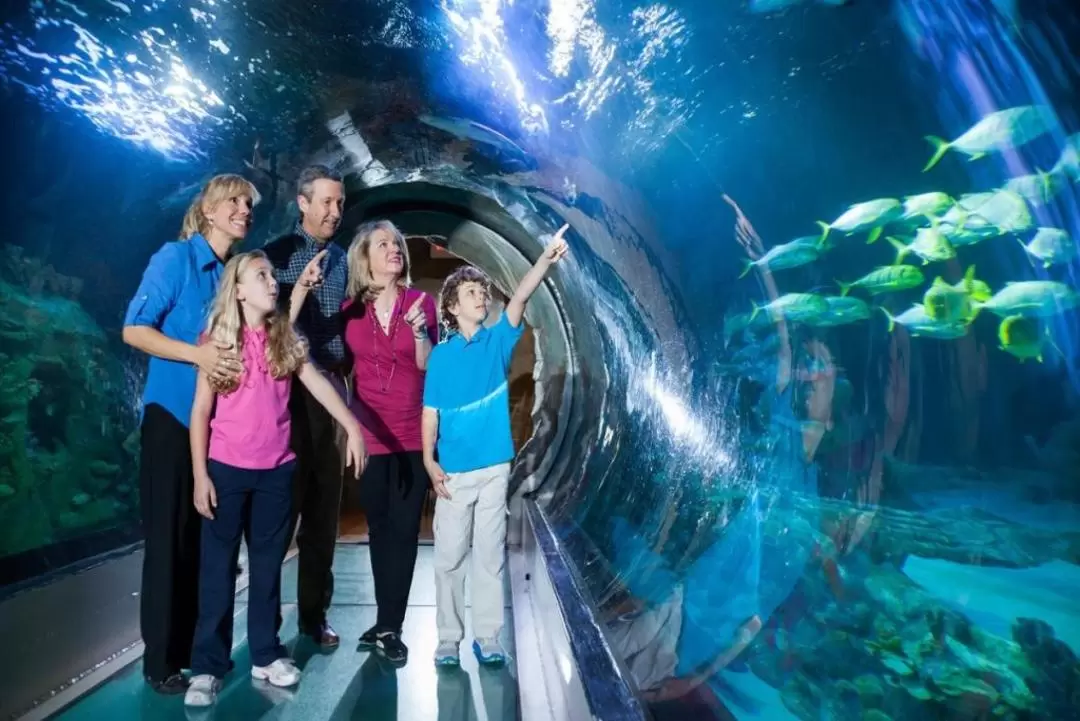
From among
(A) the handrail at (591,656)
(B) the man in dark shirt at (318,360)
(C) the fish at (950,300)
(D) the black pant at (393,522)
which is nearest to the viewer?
(A) the handrail at (591,656)

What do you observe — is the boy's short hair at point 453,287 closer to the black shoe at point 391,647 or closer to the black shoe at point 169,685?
the black shoe at point 391,647

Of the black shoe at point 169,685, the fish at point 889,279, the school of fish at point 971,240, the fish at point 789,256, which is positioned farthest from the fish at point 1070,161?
the black shoe at point 169,685

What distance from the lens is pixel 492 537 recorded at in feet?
10.7

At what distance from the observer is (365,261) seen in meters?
3.42

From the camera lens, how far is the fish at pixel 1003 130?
1.95 meters

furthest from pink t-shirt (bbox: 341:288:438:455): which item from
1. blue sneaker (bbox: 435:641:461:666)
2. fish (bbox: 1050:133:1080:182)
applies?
fish (bbox: 1050:133:1080:182)

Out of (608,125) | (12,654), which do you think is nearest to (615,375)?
(608,125)

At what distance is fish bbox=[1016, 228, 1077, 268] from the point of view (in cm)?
204

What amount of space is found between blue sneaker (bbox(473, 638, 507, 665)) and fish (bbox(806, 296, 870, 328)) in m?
1.85

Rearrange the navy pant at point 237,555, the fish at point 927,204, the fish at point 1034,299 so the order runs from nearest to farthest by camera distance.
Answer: the fish at point 1034,299, the fish at point 927,204, the navy pant at point 237,555

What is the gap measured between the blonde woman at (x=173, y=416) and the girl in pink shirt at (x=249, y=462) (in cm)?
8

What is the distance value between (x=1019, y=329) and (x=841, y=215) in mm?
923

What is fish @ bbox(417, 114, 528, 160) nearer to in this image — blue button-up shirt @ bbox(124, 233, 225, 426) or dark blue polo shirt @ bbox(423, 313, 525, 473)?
dark blue polo shirt @ bbox(423, 313, 525, 473)

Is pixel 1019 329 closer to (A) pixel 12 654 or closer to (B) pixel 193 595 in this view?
(B) pixel 193 595
